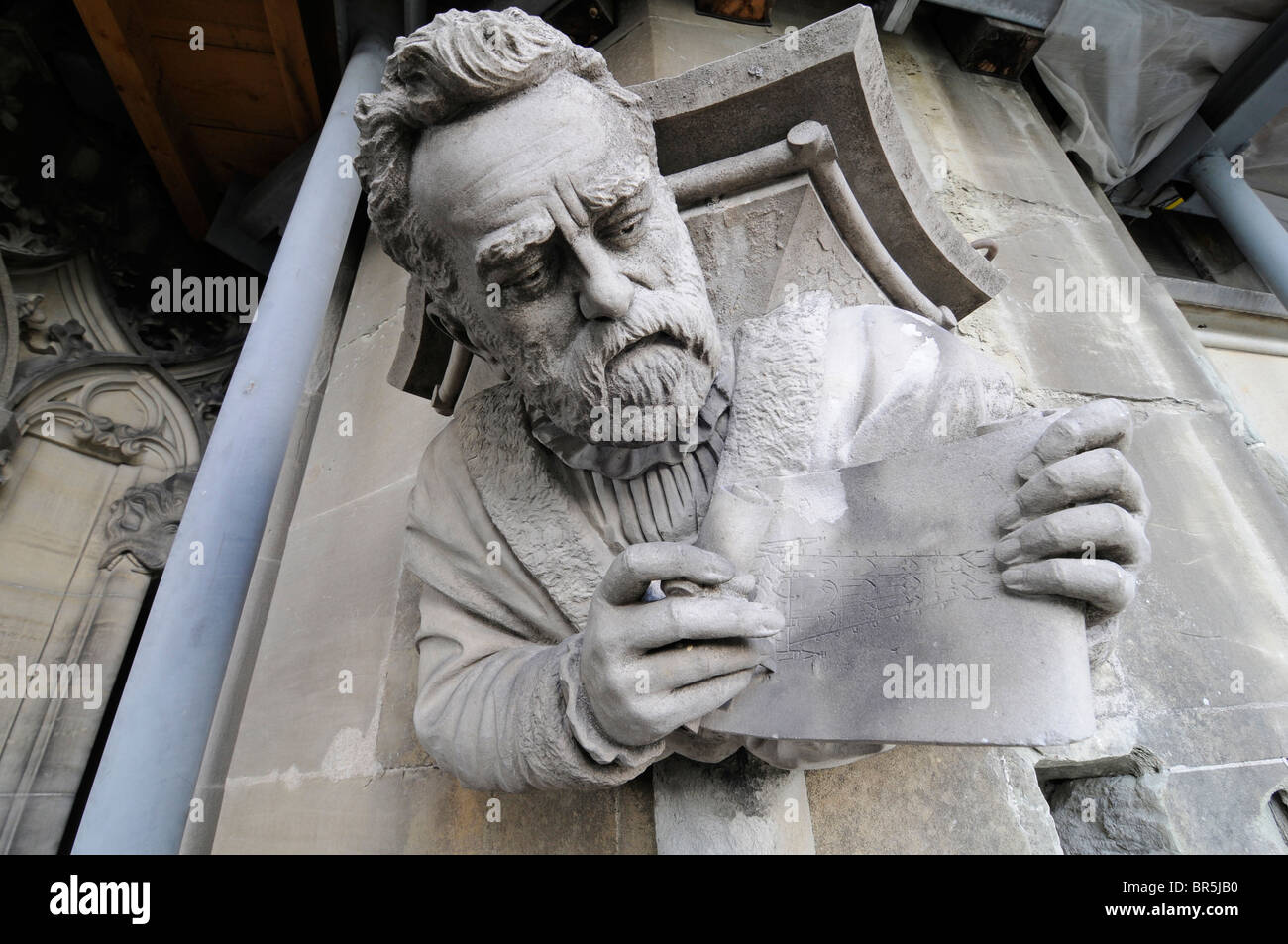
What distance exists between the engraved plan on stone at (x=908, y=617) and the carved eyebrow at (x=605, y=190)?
466 millimetres

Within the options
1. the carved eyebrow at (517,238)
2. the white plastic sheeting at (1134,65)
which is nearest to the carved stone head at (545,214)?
the carved eyebrow at (517,238)

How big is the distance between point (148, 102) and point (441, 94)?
264 cm

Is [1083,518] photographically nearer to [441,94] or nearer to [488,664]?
[488,664]

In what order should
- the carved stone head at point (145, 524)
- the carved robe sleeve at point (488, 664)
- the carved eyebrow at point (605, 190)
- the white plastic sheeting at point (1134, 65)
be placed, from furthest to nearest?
the carved stone head at point (145, 524)
the white plastic sheeting at point (1134, 65)
the carved eyebrow at point (605, 190)
the carved robe sleeve at point (488, 664)

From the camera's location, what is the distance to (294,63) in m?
2.91

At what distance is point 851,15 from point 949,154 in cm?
158

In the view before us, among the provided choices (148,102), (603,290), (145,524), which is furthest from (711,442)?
(145,524)

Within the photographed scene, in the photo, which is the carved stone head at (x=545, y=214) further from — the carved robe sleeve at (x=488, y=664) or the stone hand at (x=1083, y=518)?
the stone hand at (x=1083, y=518)

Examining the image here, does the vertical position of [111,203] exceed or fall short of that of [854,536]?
it falls short

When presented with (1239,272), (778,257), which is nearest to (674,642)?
(778,257)

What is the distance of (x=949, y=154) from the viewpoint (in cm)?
271

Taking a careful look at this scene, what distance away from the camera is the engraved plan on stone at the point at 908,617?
79 centimetres

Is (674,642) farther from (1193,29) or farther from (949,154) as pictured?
(1193,29)

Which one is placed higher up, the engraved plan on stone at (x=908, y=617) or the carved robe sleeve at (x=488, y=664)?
the engraved plan on stone at (x=908, y=617)
